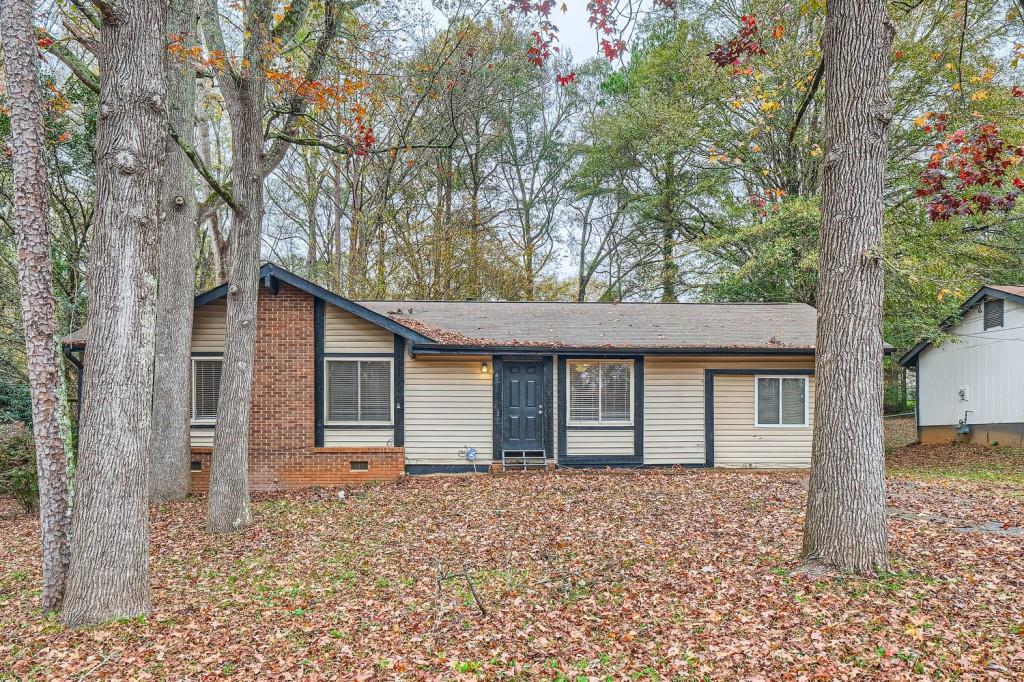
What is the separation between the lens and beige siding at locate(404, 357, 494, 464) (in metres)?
11.8

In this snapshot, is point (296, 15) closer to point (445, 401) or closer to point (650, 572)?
point (445, 401)

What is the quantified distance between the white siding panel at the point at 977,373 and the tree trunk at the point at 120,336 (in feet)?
54.1

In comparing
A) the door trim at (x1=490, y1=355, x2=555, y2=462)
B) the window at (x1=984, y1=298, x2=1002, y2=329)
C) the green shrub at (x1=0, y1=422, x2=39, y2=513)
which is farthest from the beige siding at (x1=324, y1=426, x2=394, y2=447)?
the window at (x1=984, y1=298, x2=1002, y2=329)

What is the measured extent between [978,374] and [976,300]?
1.79 metres

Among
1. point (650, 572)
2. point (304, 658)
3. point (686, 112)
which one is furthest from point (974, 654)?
point (686, 112)

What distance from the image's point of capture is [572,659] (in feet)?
14.1

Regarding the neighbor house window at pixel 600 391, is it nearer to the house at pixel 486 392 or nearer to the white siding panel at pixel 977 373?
the house at pixel 486 392

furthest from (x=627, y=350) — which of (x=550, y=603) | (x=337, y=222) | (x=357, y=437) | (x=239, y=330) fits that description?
(x=337, y=222)

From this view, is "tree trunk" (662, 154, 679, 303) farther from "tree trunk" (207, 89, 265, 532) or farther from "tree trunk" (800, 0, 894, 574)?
"tree trunk" (800, 0, 894, 574)

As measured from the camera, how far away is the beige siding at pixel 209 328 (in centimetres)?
1140

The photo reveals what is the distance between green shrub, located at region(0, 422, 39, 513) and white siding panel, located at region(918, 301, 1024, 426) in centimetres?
1929

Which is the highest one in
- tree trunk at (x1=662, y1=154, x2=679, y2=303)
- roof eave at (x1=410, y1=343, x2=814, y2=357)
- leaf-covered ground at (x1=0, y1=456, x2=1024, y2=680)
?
tree trunk at (x1=662, y1=154, x2=679, y2=303)

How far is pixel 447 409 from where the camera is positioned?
11945mm

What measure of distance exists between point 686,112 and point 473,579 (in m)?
17.1
